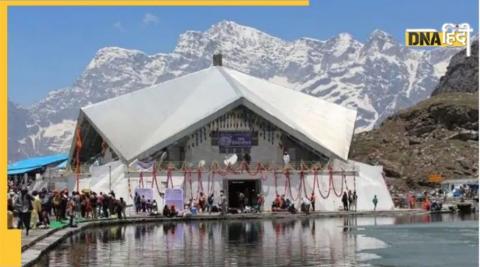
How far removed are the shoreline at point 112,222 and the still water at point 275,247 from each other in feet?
1.10

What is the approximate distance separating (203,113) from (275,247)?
108 ft

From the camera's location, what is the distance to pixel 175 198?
4534 cm

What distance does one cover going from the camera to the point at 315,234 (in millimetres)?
27484

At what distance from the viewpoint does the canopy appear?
176 feet

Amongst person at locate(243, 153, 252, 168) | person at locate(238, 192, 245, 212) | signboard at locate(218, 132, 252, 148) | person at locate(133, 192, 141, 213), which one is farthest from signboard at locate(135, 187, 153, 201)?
signboard at locate(218, 132, 252, 148)

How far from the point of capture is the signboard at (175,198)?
4494 centimetres

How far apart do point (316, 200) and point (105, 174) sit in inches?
445

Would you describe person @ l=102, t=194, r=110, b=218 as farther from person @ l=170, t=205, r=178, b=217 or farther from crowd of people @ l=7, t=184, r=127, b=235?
person @ l=170, t=205, r=178, b=217

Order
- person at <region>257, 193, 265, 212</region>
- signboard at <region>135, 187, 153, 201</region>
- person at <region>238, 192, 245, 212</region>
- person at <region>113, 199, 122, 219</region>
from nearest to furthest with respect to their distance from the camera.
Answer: person at <region>113, 199, 122, 219</region> → signboard at <region>135, 187, 153, 201</region> → person at <region>238, 192, 245, 212</region> → person at <region>257, 193, 265, 212</region>

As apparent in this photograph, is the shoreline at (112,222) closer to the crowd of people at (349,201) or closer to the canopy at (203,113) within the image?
the crowd of people at (349,201)

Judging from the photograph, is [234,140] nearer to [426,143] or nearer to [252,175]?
[252,175]

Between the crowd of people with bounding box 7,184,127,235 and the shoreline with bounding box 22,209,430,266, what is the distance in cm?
59

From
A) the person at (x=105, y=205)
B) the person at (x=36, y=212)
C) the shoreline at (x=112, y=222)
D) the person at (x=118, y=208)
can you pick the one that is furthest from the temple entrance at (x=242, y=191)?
the person at (x=36, y=212)

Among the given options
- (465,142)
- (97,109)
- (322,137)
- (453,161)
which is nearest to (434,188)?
(453,161)
